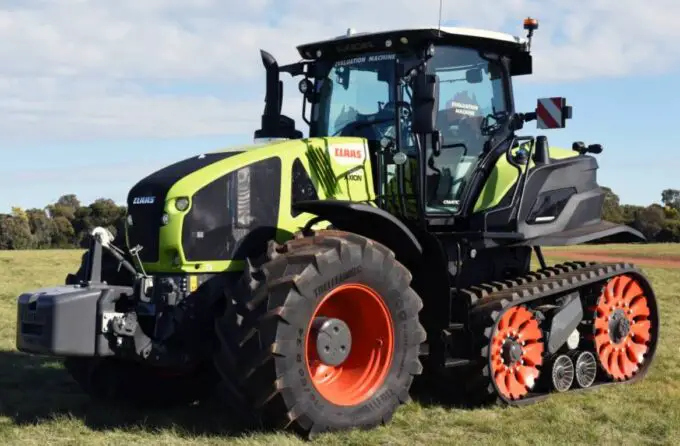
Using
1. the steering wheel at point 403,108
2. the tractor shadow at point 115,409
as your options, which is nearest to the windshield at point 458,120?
the steering wheel at point 403,108

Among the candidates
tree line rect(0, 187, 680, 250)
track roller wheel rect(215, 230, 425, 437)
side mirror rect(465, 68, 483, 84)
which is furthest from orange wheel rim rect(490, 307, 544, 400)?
tree line rect(0, 187, 680, 250)

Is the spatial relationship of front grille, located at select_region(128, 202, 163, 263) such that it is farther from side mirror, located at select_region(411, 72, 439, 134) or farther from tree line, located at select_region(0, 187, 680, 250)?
tree line, located at select_region(0, 187, 680, 250)

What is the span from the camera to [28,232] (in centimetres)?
6631

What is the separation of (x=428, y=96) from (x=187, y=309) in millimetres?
2579

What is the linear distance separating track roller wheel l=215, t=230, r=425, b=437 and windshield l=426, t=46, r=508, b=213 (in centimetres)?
150

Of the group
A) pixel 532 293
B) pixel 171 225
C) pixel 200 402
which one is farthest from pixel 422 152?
pixel 200 402

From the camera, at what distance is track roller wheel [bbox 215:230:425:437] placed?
642cm

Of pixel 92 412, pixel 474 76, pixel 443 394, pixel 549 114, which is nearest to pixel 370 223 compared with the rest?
pixel 443 394

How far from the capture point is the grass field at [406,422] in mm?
6805

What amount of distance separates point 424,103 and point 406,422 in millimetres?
2605

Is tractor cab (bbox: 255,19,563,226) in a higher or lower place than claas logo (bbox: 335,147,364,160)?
higher

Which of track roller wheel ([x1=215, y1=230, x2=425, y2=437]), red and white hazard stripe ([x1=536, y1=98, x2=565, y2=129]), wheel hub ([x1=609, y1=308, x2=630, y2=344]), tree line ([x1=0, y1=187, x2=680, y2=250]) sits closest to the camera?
track roller wheel ([x1=215, y1=230, x2=425, y2=437])

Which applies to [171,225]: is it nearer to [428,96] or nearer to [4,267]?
[428,96]

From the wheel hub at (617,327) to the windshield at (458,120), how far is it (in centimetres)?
226
